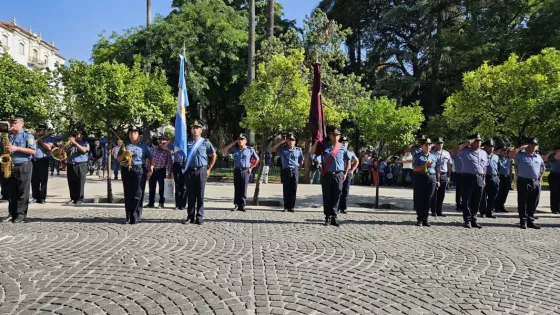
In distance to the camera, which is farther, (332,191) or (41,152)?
(41,152)

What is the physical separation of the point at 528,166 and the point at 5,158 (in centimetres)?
1037

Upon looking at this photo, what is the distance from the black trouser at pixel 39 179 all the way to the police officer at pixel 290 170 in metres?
6.13

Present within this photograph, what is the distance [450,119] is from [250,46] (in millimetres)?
9454

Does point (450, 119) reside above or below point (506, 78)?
below

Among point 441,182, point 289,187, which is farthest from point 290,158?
point 441,182

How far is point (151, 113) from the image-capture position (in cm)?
1398

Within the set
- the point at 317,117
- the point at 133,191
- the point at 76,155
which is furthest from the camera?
the point at 76,155

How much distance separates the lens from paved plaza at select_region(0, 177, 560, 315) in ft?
13.5

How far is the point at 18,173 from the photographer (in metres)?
8.11

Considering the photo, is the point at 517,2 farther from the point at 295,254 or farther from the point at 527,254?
the point at 295,254

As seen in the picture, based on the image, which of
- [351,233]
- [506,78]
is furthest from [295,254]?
[506,78]

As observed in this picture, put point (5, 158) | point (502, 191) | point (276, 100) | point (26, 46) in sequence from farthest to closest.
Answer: point (26, 46), point (276, 100), point (502, 191), point (5, 158)

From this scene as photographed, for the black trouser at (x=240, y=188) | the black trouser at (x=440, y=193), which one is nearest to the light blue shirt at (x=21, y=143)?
the black trouser at (x=240, y=188)

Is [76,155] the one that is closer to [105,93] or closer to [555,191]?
[105,93]
